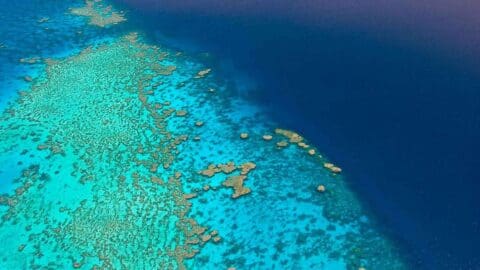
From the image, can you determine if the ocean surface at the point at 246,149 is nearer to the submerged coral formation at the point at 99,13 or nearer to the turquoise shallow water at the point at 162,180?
the turquoise shallow water at the point at 162,180

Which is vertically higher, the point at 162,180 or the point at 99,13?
the point at 99,13

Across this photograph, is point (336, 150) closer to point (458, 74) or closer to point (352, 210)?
point (352, 210)

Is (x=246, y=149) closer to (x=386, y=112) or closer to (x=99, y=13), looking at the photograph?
(x=386, y=112)

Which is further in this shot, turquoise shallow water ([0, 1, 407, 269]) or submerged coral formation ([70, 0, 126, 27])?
submerged coral formation ([70, 0, 126, 27])

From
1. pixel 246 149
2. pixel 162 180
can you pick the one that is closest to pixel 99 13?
pixel 162 180

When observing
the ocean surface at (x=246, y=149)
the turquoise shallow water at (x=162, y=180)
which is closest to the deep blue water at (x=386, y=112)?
the ocean surface at (x=246, y=149)

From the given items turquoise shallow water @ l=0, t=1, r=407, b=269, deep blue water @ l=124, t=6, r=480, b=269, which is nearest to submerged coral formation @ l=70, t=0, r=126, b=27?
turquoise shallow water @ l=0, t=1, r=407, b=269

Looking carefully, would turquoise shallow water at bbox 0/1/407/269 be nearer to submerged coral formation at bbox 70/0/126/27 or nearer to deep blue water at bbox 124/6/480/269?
deep blue water at bbox 124/6/480/269

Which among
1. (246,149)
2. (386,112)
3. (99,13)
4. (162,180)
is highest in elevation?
(386,112)
